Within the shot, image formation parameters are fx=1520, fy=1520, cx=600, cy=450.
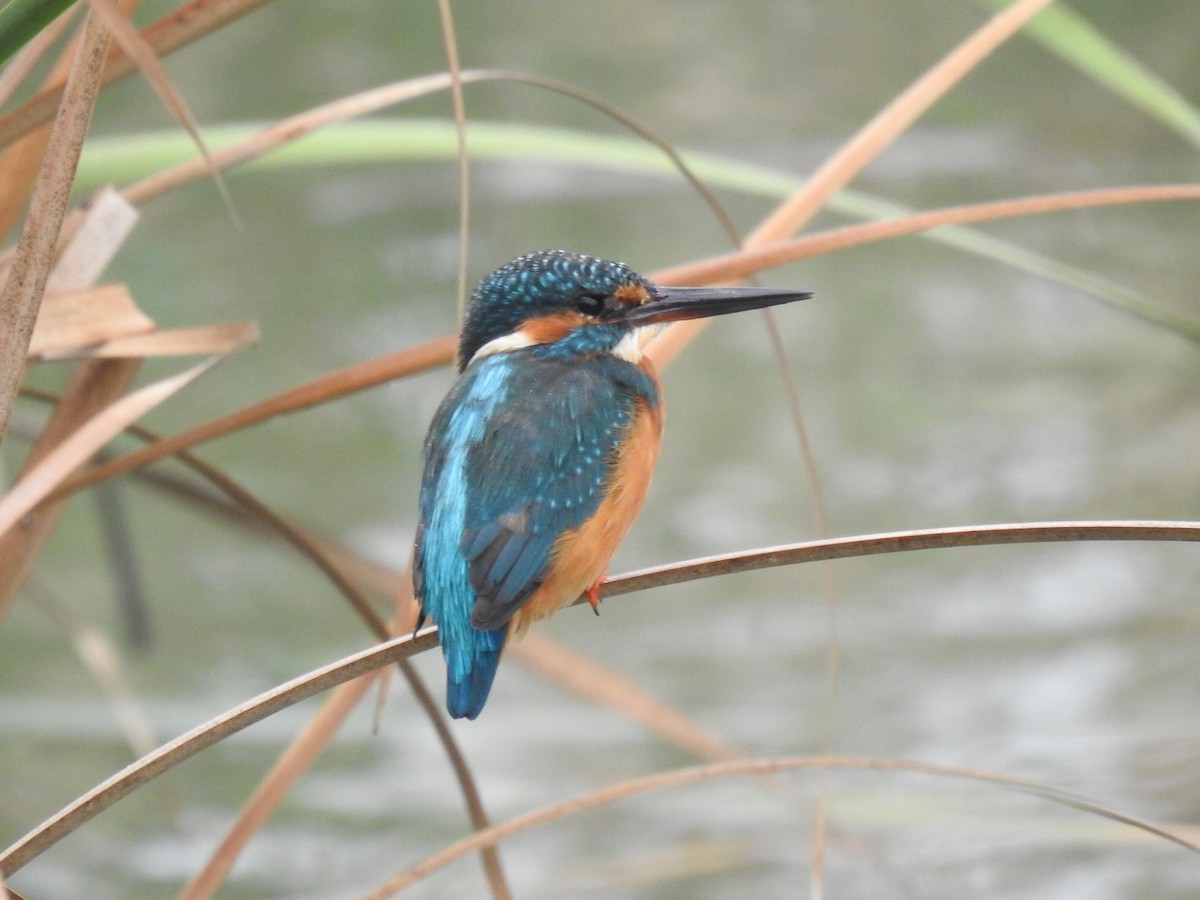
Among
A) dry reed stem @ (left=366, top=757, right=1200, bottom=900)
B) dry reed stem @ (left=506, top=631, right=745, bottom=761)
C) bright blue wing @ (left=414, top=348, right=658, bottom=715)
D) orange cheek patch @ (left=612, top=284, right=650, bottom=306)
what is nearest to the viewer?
→ dry reed stem @ (left=366, top=757, right=1200, bottom=900)

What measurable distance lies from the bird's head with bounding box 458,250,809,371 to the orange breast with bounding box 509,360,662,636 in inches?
4.4

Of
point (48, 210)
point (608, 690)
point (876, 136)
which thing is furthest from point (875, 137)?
point (48, 210)

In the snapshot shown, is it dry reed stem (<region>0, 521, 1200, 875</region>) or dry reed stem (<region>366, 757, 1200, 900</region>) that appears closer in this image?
dry reed stem (<region>0, 521, 1200, 875</region>)

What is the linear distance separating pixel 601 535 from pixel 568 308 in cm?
34

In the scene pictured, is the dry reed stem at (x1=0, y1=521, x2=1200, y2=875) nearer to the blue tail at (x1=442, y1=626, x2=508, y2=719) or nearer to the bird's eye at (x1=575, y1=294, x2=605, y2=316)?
the blue tail at (x1=442, y1=626, x2=508, y2=719)

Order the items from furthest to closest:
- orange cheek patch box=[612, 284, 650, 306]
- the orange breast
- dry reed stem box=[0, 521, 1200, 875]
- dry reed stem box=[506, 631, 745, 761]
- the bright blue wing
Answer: dry reed stem box=[506, 631, 745, 761] < orange cheek patch box=[612, 284, 650, 306] < the orange breast < the bright blue wing < dry reed stem box=[0, 521, 1200, 875]

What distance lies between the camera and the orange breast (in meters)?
1.77

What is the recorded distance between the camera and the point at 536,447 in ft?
5.92

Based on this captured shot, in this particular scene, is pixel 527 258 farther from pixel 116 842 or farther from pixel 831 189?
pixel 116 842

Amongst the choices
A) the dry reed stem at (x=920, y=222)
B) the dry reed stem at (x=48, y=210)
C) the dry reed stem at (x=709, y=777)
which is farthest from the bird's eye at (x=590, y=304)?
the dry reed stem at (x=48, y=210)

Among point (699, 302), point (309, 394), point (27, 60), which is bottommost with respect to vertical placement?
point (309, 394)

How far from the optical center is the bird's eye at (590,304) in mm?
1989

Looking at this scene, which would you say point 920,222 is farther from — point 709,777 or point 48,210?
point 48,210

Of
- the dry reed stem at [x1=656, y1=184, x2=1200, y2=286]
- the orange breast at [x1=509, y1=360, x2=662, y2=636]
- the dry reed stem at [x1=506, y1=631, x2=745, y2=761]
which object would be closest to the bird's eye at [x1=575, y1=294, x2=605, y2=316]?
the orange breast at [x1=509, y1=360, x2=662, y2=636]
